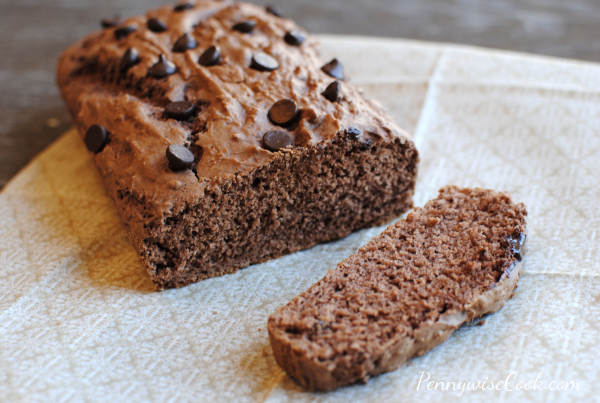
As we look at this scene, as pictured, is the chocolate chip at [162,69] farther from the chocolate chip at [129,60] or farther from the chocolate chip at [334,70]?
the chocolate chip at [334,70]

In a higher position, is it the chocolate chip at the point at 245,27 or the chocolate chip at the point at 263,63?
the chocolate chip at the point at 245,27

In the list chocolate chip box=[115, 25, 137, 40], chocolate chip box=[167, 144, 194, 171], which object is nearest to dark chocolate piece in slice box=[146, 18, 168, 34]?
chocolate chip box=[115, 25, 137, 40]

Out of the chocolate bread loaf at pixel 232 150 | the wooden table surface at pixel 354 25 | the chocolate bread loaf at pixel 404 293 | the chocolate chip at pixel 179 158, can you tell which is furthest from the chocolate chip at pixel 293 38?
the wooden table surface at pixel 354 25

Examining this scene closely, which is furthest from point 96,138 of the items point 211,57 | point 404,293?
point 404,293

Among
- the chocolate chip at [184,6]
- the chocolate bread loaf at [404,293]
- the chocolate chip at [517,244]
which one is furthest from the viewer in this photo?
the chocolate chip at [184,6]

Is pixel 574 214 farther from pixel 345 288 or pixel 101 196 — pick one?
Result: pixel 101 196

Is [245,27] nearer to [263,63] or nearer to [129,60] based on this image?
[263,63]
